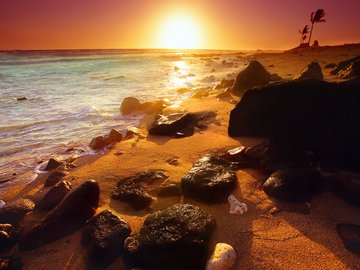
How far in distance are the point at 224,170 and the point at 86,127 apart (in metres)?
4.88

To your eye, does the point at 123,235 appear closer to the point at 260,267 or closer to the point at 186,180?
the point at 186,180

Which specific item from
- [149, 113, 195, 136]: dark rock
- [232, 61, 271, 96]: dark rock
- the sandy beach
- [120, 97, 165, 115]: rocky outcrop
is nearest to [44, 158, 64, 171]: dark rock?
the sandy beach

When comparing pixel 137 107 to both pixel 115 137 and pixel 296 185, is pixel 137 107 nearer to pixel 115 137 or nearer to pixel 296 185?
pixel 115 137

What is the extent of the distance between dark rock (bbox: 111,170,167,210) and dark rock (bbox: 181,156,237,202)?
523 millimetres

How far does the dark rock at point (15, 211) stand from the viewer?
3.26 metres

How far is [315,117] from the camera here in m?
4.02

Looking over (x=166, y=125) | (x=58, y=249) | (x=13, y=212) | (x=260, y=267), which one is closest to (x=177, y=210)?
(x=260, y=267)

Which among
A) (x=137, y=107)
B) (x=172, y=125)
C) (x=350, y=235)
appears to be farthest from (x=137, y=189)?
(x=137, y=107)

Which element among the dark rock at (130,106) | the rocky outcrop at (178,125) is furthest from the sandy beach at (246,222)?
the dark rock at (130,106)

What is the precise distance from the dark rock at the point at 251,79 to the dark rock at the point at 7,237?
333 inches

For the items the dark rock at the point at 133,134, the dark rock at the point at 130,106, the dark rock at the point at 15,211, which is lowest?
the dark rock at the point at 130,106

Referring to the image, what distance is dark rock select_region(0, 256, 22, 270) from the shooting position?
258 cm

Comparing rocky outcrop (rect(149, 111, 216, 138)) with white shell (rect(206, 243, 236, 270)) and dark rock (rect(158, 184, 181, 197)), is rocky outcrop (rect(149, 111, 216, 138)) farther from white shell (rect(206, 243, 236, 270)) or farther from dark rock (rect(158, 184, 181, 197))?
white shell (rect(206, 243, 236, 270))

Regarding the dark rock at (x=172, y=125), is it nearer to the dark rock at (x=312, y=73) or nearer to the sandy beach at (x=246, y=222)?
the sandy beach at (x=246, y=222)
